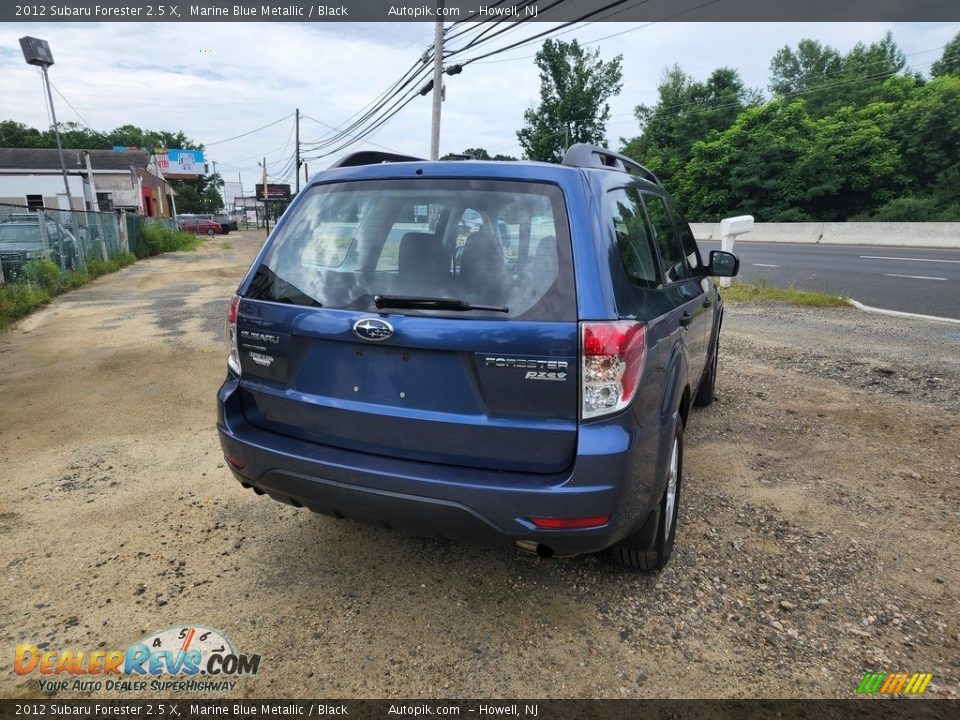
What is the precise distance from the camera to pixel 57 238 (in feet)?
44.4

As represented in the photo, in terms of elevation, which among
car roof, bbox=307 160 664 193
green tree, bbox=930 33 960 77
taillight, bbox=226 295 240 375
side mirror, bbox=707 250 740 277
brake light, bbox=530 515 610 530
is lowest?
brake light, bbox=530 515 610 530

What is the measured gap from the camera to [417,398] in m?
2.22

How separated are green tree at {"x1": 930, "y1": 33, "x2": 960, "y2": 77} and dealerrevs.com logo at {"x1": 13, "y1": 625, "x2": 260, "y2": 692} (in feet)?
217

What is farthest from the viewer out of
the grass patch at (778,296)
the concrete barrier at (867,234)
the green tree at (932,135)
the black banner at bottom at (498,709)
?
the green tree at (932,135)

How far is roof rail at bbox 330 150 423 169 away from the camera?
9.72 ft

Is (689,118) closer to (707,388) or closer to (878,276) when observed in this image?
(878,276)

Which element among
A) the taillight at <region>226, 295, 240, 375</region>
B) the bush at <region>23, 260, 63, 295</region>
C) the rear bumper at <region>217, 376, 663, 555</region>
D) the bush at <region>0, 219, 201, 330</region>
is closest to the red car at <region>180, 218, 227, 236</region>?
the bush at <region>0, 219, 201, 330</region>

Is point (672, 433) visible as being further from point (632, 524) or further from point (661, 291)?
point (661, 291)

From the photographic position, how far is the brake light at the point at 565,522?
2.09m

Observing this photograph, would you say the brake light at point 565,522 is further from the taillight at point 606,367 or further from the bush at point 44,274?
the bush at point 44,274

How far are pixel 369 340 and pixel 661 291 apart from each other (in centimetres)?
139

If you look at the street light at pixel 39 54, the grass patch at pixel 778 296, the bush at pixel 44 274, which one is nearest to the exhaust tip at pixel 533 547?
the grass patch at pixel 778 296

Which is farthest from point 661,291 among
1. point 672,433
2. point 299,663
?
point 299,663

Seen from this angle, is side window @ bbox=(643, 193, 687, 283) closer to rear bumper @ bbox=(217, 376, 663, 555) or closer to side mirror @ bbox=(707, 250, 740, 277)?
side mirror @ bbox=(707, 250, 740, 277)
